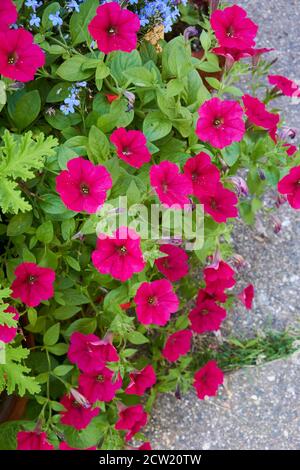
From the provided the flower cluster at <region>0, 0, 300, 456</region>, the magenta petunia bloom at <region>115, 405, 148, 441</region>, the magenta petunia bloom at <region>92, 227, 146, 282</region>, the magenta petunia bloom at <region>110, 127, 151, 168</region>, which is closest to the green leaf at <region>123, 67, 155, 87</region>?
the flower cluster at <region>0, 0, 300, 456</region>

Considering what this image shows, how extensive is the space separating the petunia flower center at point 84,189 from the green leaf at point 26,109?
274 mm

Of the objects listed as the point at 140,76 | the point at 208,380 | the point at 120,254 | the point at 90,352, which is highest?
the point at 140,76

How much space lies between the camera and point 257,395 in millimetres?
2162

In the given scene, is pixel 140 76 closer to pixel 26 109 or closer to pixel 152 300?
pixel 26 109

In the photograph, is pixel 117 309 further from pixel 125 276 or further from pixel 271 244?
pixel 271 244

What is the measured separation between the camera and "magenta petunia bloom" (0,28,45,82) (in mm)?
1366

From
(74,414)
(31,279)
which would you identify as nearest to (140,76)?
(31,279)

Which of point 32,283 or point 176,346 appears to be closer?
point 32,283

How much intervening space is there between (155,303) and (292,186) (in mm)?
430

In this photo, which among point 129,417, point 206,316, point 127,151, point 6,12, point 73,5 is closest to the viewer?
point 6,12

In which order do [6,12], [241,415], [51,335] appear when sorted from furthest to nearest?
[241,415], [51,335], [6,12]

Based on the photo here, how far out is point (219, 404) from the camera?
7.11 feet

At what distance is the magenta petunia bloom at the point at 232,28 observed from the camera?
1.52 m
